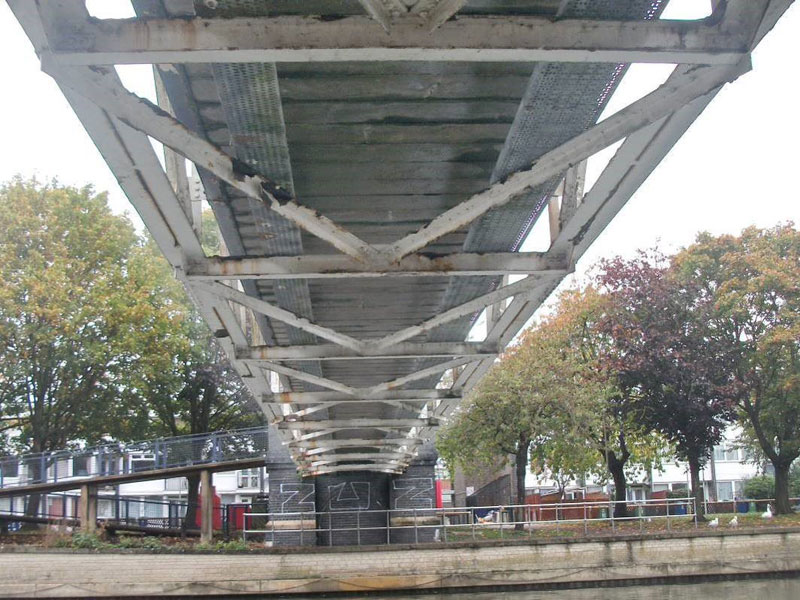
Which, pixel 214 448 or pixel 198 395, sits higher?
pixel 198 395

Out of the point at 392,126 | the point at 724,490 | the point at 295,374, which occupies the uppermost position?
the point at 392,126

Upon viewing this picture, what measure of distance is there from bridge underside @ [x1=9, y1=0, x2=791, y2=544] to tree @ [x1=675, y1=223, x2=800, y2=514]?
79.9ft

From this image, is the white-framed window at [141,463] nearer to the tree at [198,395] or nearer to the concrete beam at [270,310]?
the tree at [198,395]

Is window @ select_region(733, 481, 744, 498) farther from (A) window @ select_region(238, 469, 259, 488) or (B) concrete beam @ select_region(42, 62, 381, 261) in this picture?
(B) concrete beam @ select_region(42, 62, 381, 261)

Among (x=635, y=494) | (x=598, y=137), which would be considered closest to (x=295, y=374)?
(x=598, y=137)

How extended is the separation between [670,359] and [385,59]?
27776 mm

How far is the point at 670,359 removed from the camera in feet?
97.6

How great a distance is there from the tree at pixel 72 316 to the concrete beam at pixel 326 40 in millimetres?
26093

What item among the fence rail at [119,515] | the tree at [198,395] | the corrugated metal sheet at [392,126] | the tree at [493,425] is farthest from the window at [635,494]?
the corrugated metal sheet at [392,126]

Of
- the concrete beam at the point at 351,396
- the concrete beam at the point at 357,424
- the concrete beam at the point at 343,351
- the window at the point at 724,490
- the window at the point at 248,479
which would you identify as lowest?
the window at the point at 724,490

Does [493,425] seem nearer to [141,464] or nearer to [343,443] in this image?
[141,464]

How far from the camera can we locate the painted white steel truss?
3.50 meters

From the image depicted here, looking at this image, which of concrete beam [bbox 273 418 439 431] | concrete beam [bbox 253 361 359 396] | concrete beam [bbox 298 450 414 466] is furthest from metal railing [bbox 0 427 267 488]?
concrete beam [bbox 253 361 359 396]

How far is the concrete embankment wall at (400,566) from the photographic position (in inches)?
854
